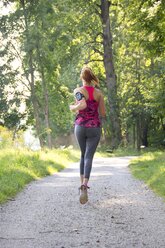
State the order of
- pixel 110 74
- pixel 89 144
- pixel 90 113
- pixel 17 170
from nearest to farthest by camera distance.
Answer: pixel 90 113
pixel 89 144
pixel 17 170
pixel 110 74

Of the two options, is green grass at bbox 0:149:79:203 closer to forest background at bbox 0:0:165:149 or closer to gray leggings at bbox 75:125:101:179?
gray leggings at bbox 75:125:101:179

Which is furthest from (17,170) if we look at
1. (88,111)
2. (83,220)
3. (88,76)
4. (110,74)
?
(110,74)

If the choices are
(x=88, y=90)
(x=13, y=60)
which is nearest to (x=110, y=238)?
(x=88, y=90)

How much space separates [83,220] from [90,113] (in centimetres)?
199

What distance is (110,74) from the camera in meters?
37.5

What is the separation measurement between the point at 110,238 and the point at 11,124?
32599 mm

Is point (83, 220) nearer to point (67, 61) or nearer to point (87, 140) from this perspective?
point (87, 140)

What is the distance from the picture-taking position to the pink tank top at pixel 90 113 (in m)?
8.47

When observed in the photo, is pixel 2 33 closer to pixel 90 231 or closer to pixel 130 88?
pixel 130 88

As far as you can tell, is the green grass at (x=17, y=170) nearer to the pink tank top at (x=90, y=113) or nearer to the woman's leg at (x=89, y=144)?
the woman's leg at (x=89, y=144)

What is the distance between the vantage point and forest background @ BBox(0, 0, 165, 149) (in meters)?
31.7

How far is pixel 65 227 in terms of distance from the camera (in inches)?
261

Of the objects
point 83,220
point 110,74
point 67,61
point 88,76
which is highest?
point 67,61

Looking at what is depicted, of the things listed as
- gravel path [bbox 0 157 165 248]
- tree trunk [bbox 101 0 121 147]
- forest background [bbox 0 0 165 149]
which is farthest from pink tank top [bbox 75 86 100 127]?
tree trunk [bbox 101 0 121 147]
